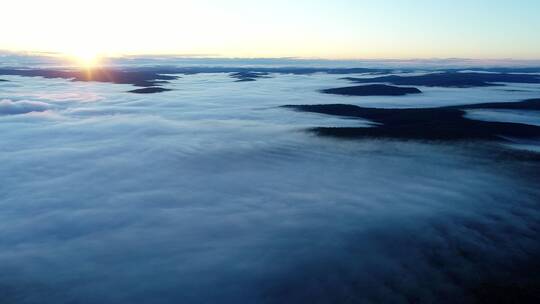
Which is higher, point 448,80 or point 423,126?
point 448,80

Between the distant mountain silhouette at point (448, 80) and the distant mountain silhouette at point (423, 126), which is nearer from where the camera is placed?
the distant mountain silhouette at point (423, 126)

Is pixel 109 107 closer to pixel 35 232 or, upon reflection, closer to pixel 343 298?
pixel 35 232

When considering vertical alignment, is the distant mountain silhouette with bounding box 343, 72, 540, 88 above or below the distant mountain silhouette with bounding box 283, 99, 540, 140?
above

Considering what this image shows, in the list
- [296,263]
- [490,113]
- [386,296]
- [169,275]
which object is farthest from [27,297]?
[490,113]

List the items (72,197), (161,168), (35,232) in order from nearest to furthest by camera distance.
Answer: (35,232), (72,197), (161,168)

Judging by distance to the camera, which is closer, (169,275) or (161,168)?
(169,275)

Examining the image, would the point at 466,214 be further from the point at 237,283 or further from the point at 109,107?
the point at 109,107

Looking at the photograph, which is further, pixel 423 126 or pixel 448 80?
pixel 448 80

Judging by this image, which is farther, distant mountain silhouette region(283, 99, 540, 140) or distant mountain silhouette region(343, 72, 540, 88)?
distant mountain silhouette region(343, 72, 540, 88)

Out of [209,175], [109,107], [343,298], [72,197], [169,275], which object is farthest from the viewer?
[109,107]

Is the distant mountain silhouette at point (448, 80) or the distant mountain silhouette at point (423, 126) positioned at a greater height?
the distant mountain silhouette at point (448, 80)
